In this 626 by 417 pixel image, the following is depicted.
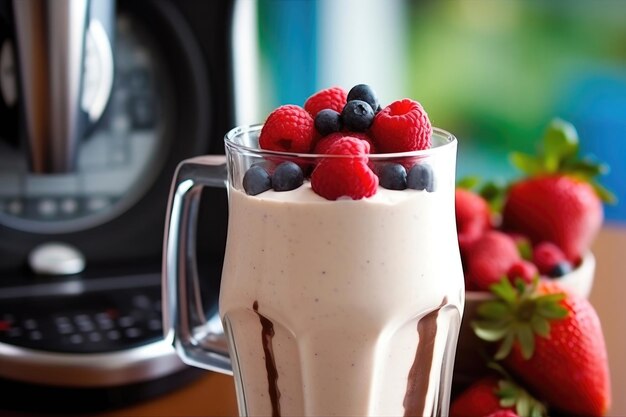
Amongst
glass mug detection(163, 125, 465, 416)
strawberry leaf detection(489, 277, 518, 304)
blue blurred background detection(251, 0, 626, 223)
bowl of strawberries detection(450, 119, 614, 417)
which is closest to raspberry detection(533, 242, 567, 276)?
bowl of strawberries detection(450, 119, 614, 417)

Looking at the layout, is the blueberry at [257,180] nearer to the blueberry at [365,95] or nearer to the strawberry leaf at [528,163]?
the blueberry at [365,95]

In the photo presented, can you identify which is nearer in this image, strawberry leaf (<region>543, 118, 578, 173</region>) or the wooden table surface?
the wooden table surface

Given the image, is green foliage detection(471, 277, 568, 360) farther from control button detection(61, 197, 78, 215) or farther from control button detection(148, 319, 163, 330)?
control button detection(61, 197, 78, 215)

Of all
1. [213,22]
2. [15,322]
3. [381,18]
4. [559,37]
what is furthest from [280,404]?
[559,37]

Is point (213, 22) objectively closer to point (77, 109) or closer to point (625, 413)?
point (77, 109)

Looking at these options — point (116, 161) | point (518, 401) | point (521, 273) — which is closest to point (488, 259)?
point (521, 273)

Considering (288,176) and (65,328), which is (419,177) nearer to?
(288,176)
